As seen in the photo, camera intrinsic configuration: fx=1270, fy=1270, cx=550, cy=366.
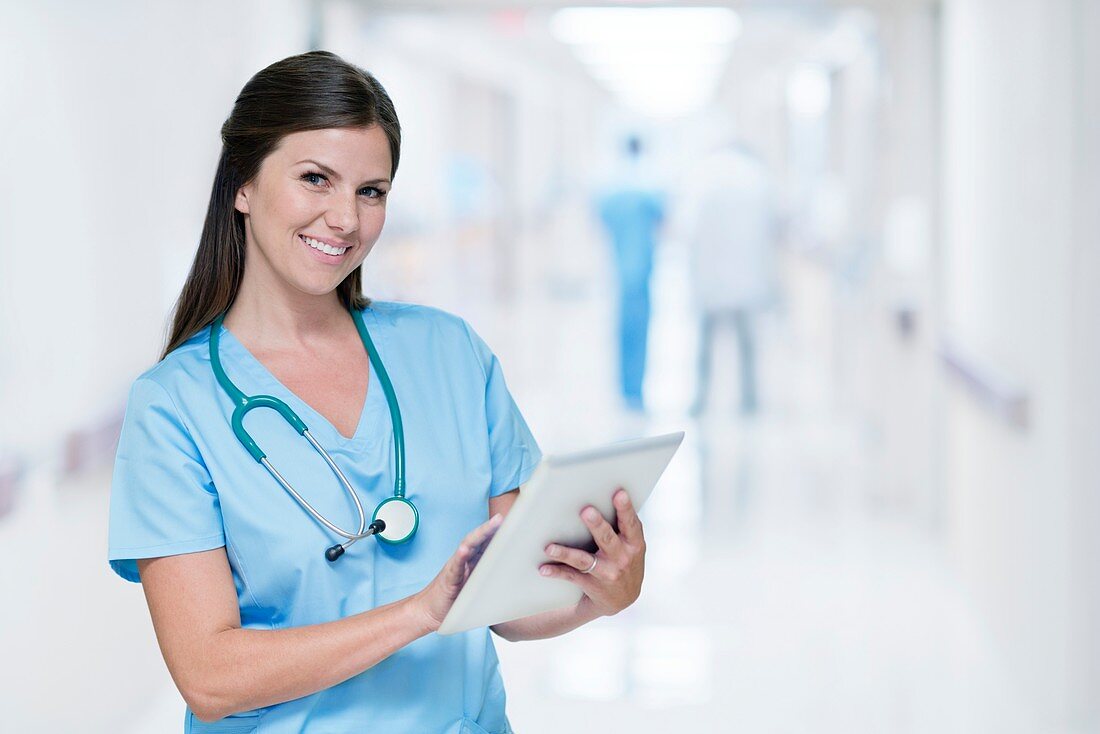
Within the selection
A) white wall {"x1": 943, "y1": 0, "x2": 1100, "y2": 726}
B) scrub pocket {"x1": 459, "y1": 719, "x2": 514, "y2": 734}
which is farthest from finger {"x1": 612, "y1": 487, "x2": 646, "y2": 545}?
white wall {"x1": 943, "y1": 0, "x2": 1100, "y2": 726}

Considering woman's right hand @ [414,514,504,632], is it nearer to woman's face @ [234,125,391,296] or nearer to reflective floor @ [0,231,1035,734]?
woman's face @ [234,125,391,296]

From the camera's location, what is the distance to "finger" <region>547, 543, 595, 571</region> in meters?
1.11

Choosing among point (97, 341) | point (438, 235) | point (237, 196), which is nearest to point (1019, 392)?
point (97, 341)

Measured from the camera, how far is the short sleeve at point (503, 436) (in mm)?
1355

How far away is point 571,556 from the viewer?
1.12 m

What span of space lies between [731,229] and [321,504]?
4226mm

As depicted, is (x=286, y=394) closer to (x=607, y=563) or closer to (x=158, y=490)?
(x=158, y=490)

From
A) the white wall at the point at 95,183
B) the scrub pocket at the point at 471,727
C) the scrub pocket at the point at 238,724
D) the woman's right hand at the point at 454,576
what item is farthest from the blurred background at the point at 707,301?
the woman's right hand at the point at 454,576

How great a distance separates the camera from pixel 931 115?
4.57m

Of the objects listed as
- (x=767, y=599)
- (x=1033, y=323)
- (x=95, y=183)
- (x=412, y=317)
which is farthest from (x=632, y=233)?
(x=412, y=317)

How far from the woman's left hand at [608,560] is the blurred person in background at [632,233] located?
4141 millimetres

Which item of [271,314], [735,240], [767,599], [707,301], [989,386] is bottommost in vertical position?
[767,599]

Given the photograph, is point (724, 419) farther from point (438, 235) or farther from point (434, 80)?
point (434, 80)

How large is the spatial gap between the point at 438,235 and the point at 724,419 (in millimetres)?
1462
